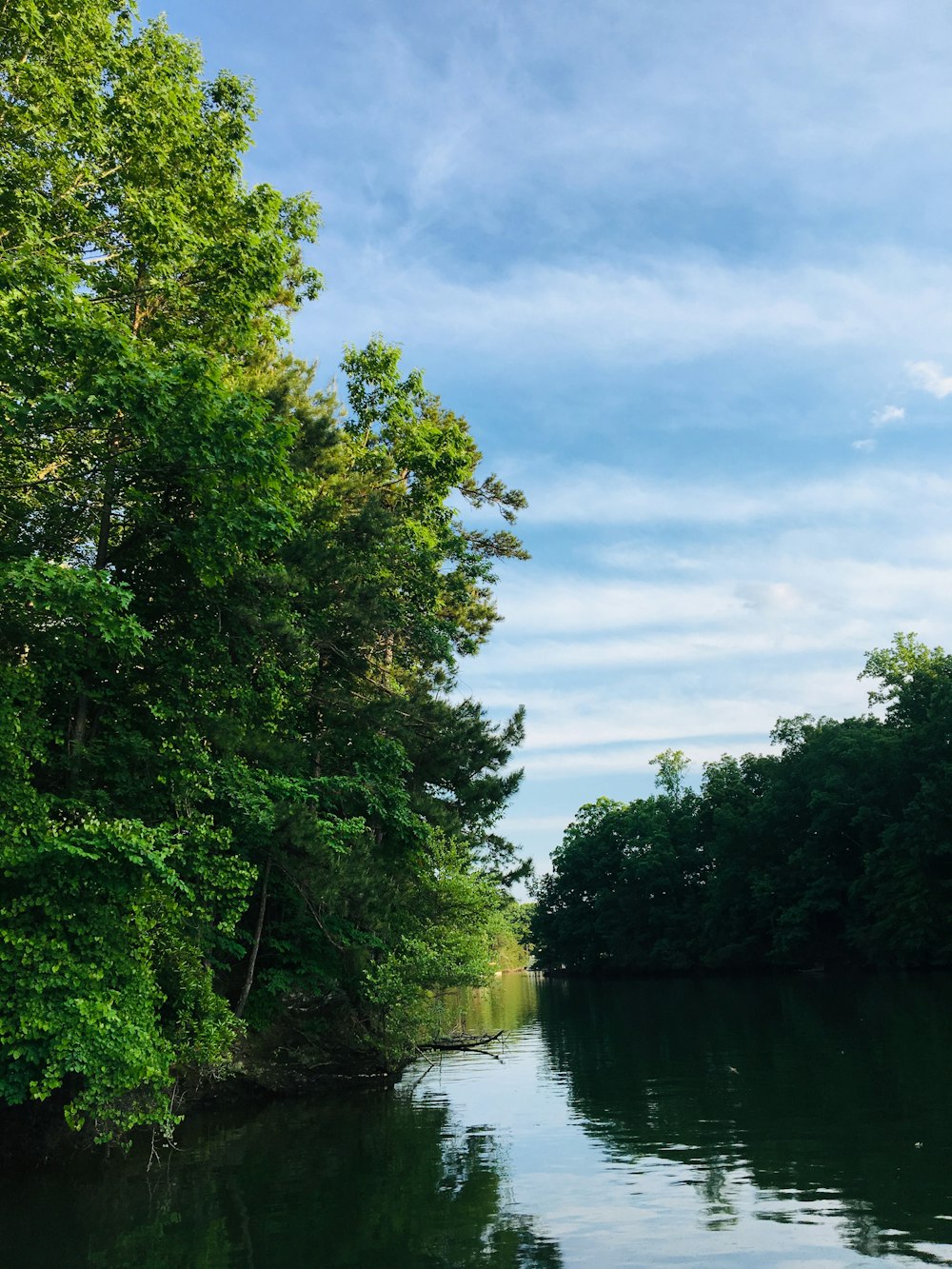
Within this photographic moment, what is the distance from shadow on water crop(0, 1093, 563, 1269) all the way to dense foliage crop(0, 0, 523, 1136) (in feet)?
4.69

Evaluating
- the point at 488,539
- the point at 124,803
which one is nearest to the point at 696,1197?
the point at 124,803

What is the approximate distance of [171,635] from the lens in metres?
18.3

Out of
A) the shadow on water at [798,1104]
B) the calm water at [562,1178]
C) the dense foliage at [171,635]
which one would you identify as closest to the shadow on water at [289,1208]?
the calm water at [562,1178]

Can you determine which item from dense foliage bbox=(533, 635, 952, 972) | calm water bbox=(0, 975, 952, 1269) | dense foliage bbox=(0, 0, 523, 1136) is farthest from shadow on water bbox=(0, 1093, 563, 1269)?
dense foliage bbox=(533, 635, 952, 972)

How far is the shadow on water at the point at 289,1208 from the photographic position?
11.5 metres

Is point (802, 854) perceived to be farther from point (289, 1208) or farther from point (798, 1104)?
point (289, 1208)

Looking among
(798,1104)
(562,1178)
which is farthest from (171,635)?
(798,1104)

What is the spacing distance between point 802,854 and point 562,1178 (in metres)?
58.7

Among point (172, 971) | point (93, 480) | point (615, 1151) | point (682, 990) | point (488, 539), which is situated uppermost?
point (488, 539)

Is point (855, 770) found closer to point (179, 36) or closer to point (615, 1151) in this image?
point (615, 1151)

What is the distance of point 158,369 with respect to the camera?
14047 mm

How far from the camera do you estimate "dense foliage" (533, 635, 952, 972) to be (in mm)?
57250

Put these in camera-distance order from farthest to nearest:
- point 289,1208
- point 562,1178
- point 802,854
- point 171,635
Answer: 1. point 802,854
2. point 171,635
3. point 562,1178
4. point 289,1208

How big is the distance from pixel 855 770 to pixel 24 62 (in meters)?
62.3
